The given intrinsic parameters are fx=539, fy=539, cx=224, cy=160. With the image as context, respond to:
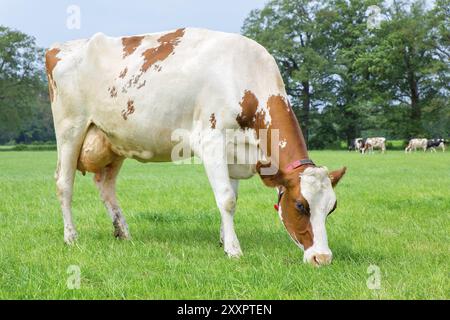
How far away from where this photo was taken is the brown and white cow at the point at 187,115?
5086 millimetres

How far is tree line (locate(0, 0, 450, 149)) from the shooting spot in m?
52.9

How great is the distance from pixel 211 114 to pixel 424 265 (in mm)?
2538

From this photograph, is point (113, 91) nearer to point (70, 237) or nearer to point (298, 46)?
point (70, 237)

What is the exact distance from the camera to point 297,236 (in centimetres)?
500

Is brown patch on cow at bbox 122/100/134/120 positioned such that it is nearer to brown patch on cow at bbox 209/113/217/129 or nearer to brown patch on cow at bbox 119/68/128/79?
brown patch on cow at bbox 119/68/128/79

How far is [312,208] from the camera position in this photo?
193 inches

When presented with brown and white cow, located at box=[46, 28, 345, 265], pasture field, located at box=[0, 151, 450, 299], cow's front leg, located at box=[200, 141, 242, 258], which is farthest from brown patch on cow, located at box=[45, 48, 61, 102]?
cow's front leg, located at box=[200, 141, 242, 258]

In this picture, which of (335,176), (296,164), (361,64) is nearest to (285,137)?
(296,164)

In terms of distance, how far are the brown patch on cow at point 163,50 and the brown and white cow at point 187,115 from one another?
2 cm

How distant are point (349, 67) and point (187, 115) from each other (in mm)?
56098

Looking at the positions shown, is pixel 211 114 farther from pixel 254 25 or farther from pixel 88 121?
pixel 254 25

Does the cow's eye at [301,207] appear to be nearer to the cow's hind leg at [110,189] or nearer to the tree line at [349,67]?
the cow's hind leg at [110,189]

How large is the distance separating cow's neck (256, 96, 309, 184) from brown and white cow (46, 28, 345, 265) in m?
0.01

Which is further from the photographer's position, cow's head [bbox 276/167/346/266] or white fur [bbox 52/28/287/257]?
white fur [bbox 52/28/287/257]
